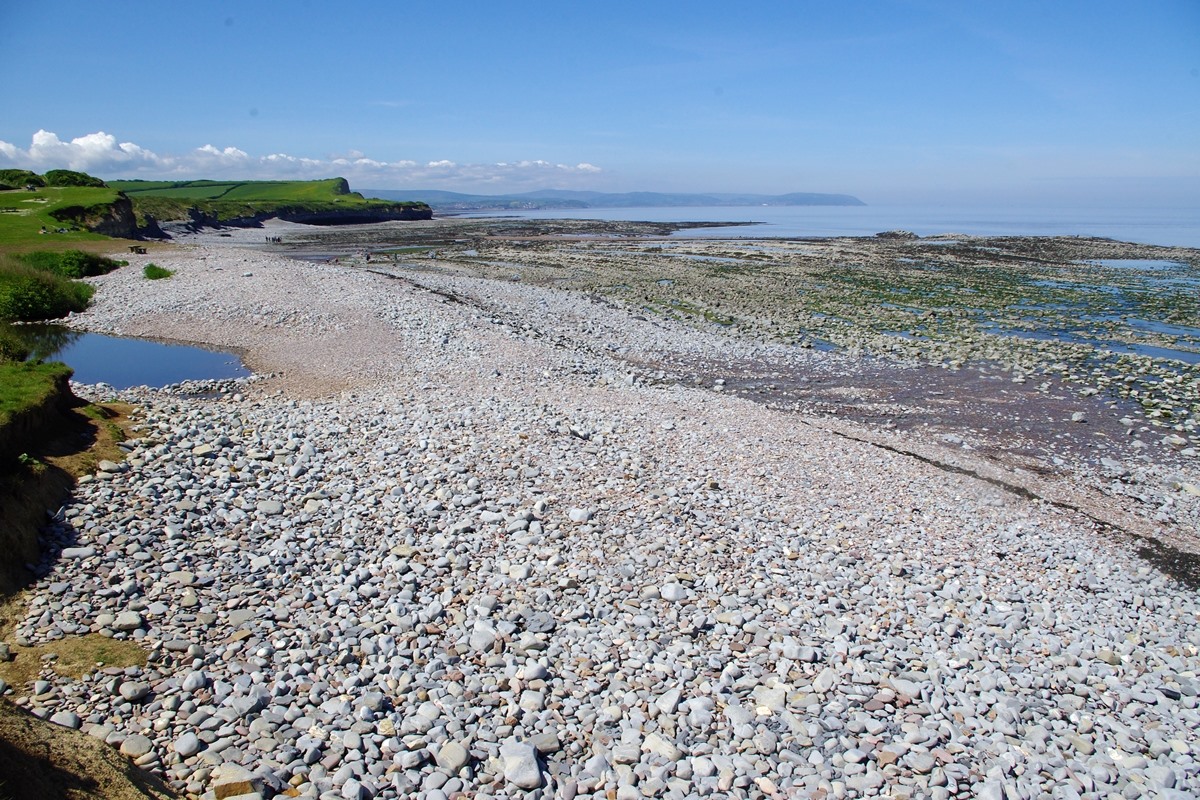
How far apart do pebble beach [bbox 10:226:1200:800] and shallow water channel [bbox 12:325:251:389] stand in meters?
5.33

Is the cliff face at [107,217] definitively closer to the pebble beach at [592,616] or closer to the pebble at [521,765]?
the pebble beach at [592,616]

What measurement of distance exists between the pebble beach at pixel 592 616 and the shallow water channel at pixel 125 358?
5326 mm

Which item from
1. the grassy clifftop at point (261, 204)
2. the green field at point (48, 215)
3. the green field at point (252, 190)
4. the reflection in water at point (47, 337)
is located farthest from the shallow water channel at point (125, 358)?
the green field at point (252, 190)

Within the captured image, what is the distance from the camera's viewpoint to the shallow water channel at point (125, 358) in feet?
68.6

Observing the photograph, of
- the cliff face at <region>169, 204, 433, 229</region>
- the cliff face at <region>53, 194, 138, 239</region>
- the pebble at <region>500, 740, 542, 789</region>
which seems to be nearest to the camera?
the pebble at <region>500, 740, 542, 789</region>

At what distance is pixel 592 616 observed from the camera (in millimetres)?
9148

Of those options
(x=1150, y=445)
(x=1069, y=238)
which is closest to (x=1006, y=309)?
(x=1150, y=445)

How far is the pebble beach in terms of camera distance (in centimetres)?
675

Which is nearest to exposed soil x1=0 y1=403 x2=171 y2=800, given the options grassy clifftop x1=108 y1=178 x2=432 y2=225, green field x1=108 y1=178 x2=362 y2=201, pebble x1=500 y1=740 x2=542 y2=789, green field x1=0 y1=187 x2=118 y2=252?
pebble x1=500 y1=740 x2=542 y2=789

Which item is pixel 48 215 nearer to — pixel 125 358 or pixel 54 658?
pixel 125 358

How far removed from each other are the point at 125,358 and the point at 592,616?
2208 centimetres

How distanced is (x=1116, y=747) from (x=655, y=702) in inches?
196

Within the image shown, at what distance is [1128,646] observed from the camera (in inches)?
361

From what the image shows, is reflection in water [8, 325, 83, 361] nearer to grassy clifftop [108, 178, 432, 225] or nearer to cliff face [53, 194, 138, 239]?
cliff face [53, 194, 138, 239]
